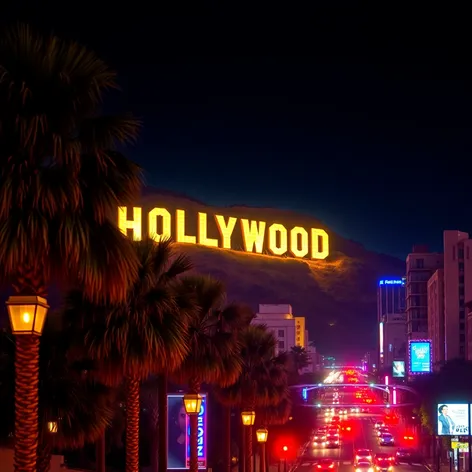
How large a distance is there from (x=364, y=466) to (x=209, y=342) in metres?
46.2

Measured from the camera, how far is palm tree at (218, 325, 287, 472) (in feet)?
183

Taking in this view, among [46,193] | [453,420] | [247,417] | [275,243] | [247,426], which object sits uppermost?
[275,243]

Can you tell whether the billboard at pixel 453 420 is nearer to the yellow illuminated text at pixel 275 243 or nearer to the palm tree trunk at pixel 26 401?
the palm tree trunk at pixel 26 401

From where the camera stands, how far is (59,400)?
30172mm

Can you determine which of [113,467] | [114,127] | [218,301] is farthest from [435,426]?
[114,127]

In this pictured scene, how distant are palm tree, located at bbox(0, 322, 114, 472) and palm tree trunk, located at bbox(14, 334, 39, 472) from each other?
12368mm

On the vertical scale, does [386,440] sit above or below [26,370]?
below

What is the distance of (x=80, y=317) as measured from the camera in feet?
97.9

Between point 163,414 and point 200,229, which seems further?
point 200,229

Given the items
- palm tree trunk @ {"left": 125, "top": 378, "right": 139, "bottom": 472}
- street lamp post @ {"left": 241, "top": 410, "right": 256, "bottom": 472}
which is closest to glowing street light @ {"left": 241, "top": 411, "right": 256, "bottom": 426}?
street lamp post @ {"left": 241, "top": 410, "right": 256, "bottom": 472}

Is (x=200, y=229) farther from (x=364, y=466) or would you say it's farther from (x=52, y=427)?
(x=52, y=427)

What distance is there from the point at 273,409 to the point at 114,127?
Answer: 182ft

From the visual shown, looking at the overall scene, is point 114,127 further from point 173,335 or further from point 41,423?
point 41,423

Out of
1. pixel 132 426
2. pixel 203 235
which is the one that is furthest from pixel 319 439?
pixel 132 426
